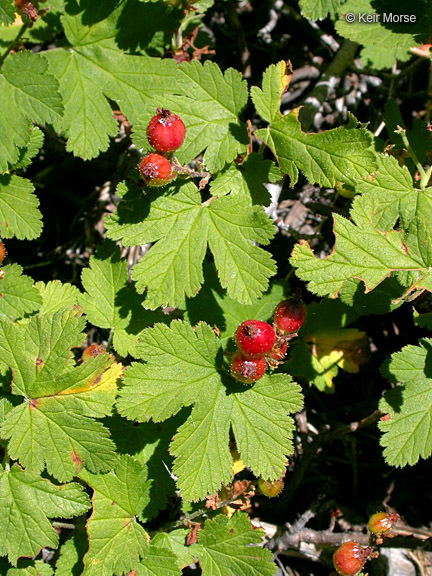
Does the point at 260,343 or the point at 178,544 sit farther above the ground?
Answer: the point at 260,343

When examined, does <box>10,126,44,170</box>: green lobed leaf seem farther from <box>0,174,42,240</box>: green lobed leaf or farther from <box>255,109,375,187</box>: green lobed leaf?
<box>255,109,375,187</box>: green lobed leaf

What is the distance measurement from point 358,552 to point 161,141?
Answer: 228 centimetres

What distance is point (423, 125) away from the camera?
126 inches

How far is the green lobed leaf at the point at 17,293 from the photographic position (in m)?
3.11

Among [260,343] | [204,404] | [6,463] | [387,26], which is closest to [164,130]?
[260,343]

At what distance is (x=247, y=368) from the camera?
256cm

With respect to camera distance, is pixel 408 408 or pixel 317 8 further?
pixel 317 8

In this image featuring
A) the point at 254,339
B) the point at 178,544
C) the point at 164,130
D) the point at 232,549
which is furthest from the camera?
the point at 178,544

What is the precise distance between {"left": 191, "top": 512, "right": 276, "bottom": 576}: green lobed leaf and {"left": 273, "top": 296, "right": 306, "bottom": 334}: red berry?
98cm

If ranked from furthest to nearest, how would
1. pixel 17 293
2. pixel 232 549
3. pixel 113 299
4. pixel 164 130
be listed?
pixel 113 299, pixel 17 293, pixel 232 549, pixel 164 130

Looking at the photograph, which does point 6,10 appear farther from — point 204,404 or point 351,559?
point 351,559

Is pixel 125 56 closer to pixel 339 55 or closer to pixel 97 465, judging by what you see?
pixel 339 55

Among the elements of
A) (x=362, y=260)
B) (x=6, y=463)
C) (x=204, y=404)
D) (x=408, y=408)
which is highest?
(x=362, y=260)

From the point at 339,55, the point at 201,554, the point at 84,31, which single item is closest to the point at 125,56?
the point at 84,31
